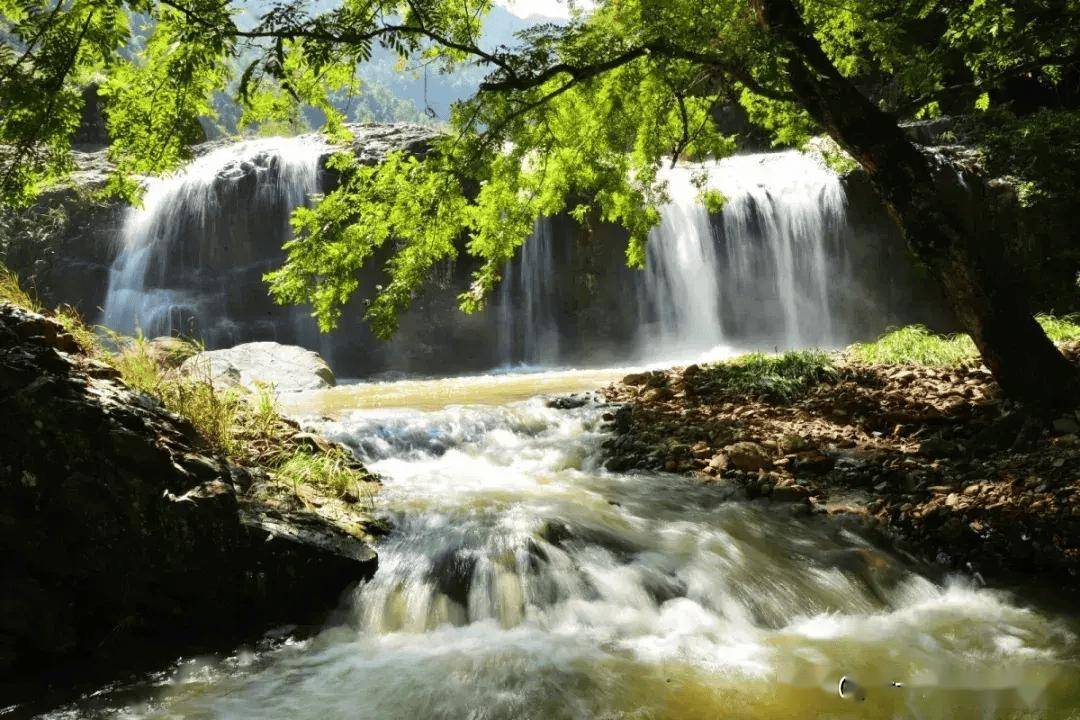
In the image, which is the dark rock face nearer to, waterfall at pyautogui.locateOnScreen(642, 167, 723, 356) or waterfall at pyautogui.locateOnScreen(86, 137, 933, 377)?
waterfall at pyautogui.locateOnScreen(86, 137, 933, 377)

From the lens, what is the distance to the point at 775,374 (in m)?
8.34

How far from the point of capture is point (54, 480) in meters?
3.27

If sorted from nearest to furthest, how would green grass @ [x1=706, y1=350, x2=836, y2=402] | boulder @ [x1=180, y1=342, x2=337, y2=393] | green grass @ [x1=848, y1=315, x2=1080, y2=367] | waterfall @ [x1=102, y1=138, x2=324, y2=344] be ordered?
green grass @ [x1=706, y1=350, x2=836, y2=402]
green grass @ [x1=848, y1=315, x2=1080, y2=367]
boulder @ [x1=180, y1=342, x2=337, y2=393]
waterfall @ [x1=102, y1=138, x2=324, y2=344]

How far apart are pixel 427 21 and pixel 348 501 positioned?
391 centimetres

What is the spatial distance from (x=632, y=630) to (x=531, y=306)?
15.4 m

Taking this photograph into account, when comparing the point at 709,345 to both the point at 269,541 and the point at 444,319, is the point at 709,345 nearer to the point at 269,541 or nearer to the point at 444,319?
the point at 444,319

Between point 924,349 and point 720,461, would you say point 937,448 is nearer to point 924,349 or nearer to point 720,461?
point 720,461

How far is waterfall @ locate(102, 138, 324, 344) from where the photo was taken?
59.0 feet

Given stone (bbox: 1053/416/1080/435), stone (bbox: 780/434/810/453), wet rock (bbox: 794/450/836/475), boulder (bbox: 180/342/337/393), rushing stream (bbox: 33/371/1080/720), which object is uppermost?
boulder (bbox: 180/342/337/393)

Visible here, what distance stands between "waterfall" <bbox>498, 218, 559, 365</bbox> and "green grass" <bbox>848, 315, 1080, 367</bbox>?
9695mm

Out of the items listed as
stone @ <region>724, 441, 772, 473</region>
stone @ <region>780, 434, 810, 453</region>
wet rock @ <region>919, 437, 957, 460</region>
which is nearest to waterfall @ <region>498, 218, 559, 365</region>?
stone @ <region>780, 434, 810, 453</region>

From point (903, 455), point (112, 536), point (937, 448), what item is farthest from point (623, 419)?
point (112, 536)

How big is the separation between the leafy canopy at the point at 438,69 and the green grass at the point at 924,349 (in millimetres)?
3114

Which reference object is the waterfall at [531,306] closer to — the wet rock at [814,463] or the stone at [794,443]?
the stone at [794,443]
